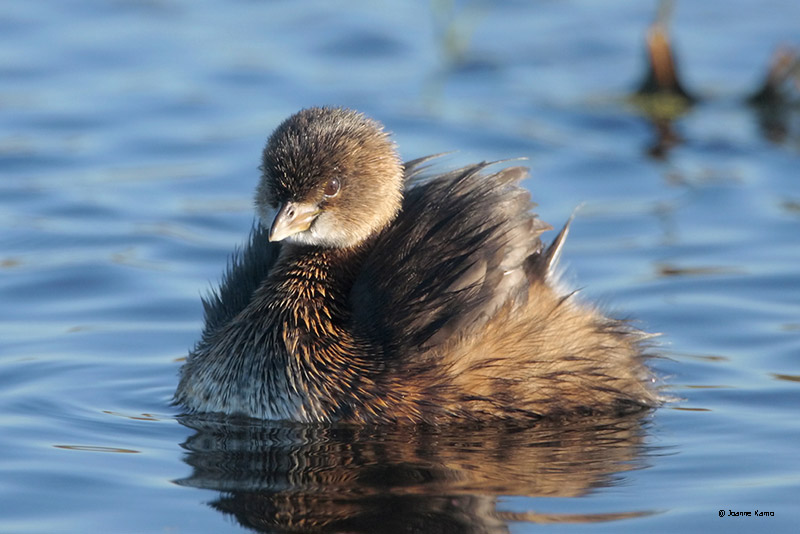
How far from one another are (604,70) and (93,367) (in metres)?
7.40

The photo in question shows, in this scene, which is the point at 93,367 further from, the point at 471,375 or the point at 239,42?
the point at 239,42

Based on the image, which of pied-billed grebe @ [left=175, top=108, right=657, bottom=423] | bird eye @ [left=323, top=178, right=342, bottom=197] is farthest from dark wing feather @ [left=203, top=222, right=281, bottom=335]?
bird eye @ [left=323, top=178, right=342, bottom=197]

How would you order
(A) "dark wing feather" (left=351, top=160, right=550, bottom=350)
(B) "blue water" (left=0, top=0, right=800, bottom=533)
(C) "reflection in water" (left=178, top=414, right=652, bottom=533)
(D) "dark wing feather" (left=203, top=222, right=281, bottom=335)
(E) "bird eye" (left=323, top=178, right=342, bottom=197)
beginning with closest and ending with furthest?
(C) "reflection in water" (left=178, top=414, right=652, bottom=533)
(B) "blue water" (left=0, top=0, right=800, bottom=533)
(A) "dark wing feather" (left=351, top=160, right=550, bottom=350)
(E) "bird eye" (left=323, top=178, right=342, bottom=197)
(D) "dark wing feather" (left=203, top=222, right=281, bottom=335)

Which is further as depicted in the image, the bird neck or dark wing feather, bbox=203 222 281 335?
dark wing feather, bbox=203 222 281 335

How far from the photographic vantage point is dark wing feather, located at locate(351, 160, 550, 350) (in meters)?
6.53

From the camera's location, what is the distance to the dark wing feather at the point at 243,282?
732 cm

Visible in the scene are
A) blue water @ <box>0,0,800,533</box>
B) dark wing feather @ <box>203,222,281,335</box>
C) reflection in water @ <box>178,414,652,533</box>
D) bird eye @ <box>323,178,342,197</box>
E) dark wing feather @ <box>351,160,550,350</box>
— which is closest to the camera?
reflection in water @ <box>178,414,652,533</box>

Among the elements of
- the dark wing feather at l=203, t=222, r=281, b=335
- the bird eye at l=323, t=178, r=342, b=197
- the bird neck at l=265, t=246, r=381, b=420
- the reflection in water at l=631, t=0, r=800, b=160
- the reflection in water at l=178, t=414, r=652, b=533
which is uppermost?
the reflection in water at l=631, t=0, r=800, b=160

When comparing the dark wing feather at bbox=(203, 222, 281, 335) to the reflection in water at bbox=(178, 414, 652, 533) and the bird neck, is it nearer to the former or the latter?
the bird neck

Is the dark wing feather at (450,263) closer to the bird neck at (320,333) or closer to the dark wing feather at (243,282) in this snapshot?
the bird neck at (320,333)

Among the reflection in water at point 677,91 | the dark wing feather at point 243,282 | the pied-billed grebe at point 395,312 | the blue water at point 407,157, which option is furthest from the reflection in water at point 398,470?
the reflection in water at point 677,91

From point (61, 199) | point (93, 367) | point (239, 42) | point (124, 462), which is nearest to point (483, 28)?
point (239, 42)

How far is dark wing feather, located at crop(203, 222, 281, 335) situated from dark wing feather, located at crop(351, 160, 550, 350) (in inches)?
28.2

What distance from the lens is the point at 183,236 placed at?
984cm
